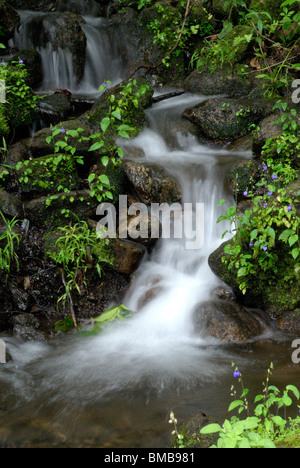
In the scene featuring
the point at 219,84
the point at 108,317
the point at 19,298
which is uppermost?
the point at 219,84

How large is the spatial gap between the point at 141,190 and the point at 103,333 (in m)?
2.11

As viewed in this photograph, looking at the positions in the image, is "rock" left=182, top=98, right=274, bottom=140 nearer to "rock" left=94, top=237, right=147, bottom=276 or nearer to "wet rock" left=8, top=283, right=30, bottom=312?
"rock" left=94, top=237, right=147, bottom=276

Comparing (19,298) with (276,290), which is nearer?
(276,290)

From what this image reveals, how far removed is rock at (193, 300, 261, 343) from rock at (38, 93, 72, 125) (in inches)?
169


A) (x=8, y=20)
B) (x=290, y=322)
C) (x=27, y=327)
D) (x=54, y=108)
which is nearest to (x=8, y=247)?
(x=27, y=327)

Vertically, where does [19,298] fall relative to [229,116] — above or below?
below

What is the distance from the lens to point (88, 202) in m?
5.08

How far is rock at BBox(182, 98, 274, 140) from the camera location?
22.1ft

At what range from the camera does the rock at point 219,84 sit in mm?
8086

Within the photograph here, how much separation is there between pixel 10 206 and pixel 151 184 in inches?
73.8

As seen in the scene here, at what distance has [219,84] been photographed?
324 inches

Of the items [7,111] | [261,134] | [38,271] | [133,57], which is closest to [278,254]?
[261,134]

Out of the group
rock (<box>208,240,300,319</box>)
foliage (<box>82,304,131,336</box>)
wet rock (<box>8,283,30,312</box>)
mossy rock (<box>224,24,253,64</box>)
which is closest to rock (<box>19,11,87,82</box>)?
mossy rock (<box>224,24,253,64</box>)

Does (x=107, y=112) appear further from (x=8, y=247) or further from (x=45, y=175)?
(x=8, y=247)
